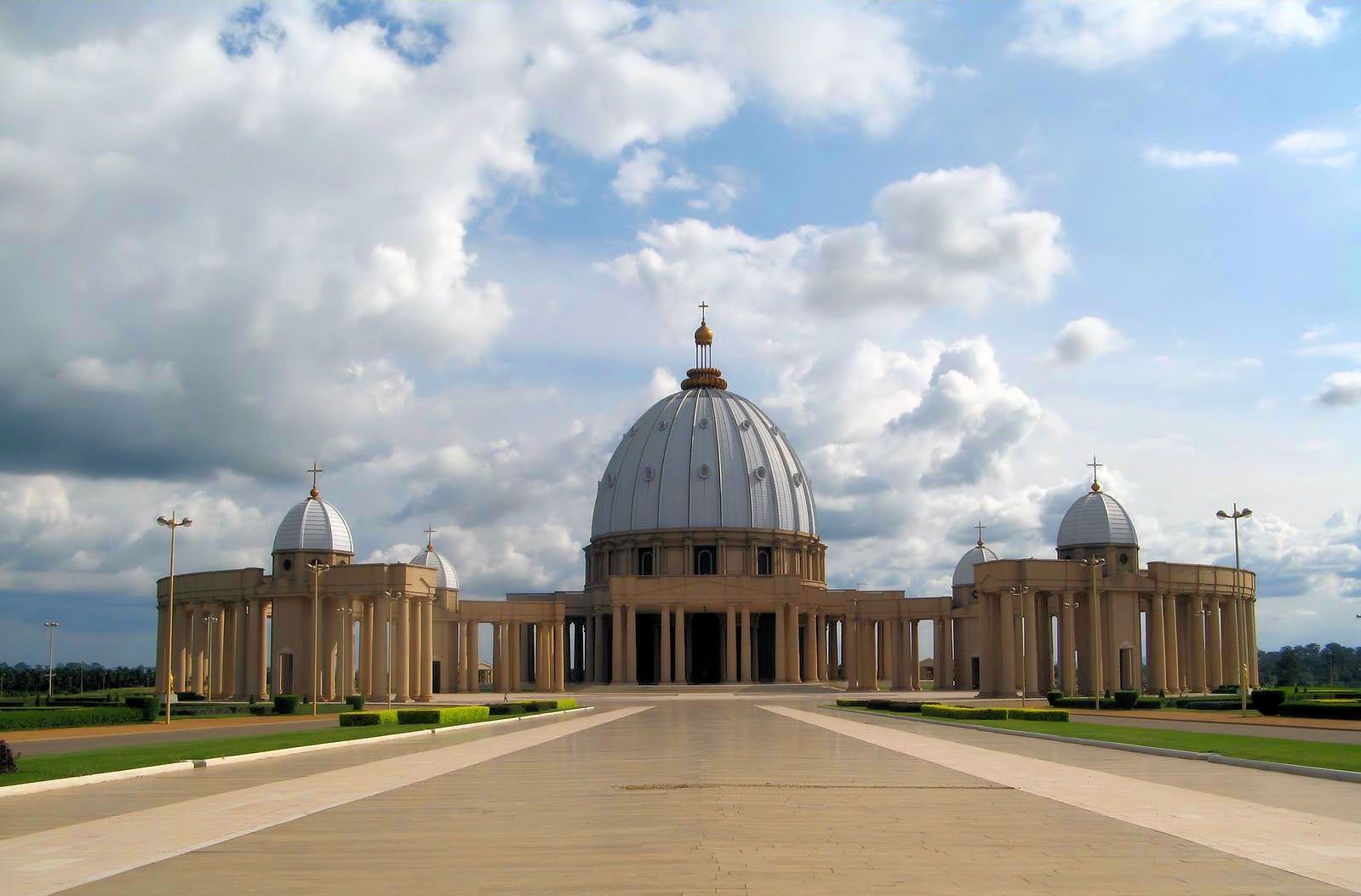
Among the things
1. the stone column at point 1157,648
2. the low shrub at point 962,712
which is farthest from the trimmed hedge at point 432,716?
the stone column at point 1157,648

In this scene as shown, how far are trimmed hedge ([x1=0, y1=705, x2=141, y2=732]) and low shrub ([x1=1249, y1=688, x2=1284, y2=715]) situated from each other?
131 ft

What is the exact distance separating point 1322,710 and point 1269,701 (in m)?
2.34

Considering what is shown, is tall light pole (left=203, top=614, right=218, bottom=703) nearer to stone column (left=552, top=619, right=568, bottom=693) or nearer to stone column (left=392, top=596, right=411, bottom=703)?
stone column (left=392, top=596, right=411, bottom=703)

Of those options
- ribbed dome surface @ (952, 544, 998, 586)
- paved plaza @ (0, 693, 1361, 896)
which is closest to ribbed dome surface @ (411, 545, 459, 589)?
ribbed dome surface @ (952, 544, 998, 586)

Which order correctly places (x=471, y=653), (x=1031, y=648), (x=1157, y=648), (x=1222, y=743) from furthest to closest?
(x=471, y=653), (x=1157, y=648), (x=1031, y=648), (x=1222, y=743)

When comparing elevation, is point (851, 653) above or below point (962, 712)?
below

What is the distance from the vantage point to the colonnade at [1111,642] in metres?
77.1

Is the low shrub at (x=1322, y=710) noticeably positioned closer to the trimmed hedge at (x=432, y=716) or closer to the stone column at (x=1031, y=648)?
the trimmed hedge at (x=432, y=716)

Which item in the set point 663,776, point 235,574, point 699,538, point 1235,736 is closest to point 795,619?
point 699,538

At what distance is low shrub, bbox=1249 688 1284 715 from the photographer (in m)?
46.8

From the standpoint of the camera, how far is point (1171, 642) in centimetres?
8425

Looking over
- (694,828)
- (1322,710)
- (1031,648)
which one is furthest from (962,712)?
(1031,648)

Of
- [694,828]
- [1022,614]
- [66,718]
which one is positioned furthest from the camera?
[1022,614]

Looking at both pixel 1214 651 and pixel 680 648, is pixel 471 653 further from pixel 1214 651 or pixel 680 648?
pixel 1214 651
